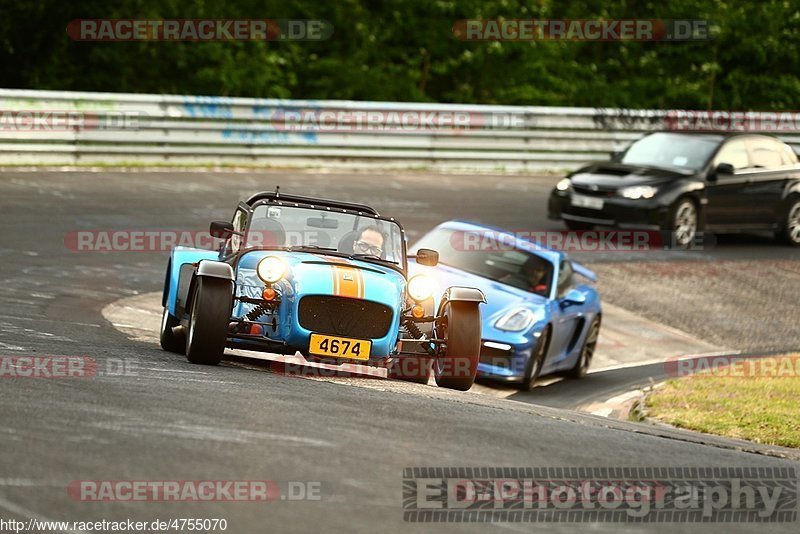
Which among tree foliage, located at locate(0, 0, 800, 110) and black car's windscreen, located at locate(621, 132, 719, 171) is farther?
tree foliage, located at locate(0, 0, 800, 110)

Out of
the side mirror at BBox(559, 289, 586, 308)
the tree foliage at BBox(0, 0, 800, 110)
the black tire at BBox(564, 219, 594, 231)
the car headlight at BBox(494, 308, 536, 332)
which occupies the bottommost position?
the car headlight at BBox(494, 308, 536, 332)

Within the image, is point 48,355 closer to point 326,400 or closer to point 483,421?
point 326,400

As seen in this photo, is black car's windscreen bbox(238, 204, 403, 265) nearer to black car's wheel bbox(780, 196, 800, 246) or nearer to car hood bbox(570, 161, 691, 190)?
car hood bbox(570, 161, 691, 190)

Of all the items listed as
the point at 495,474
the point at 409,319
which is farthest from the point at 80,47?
the point at 495,474

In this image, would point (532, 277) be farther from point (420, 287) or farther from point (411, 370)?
point (420, 287)

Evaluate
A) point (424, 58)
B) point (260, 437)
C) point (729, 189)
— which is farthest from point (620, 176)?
point (260, 437)

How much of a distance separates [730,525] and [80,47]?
24.3 metres

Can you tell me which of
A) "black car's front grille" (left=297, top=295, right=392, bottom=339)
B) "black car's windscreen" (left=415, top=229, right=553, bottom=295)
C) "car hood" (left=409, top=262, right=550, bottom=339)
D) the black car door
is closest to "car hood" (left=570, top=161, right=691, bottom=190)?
the black car door

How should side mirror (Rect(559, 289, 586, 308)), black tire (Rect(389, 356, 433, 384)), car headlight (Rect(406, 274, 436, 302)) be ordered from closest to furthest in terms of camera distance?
car headlight (Rect(406, 274, 436, 302)) → black tire (Rect(389, 356, 433, 384)) → side mirror (Rect(559, 289, 586, 308))

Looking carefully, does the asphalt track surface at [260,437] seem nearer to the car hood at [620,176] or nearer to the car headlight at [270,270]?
the car headlight at [270,270]

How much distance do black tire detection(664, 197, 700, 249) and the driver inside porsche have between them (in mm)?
6492

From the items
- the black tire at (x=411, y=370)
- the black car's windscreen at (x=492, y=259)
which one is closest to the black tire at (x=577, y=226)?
the black car's windscreen at (x=492, y=259)

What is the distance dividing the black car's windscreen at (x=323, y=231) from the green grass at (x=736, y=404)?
2.78 metres

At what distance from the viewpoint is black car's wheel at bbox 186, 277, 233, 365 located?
9.80m
